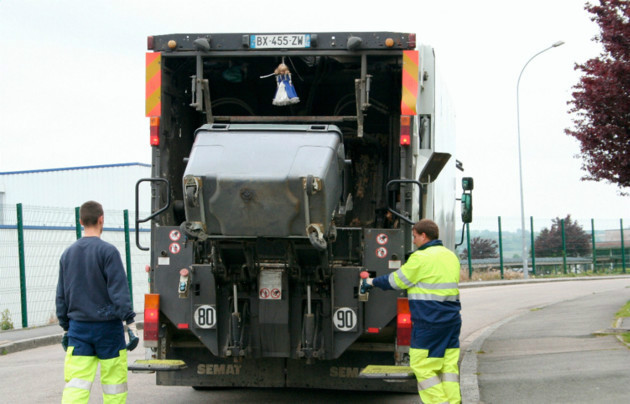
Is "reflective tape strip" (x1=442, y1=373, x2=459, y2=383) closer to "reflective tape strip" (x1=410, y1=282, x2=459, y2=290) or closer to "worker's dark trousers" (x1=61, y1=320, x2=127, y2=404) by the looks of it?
"reflective tape strip" (x1=410, y1=282, x2=459, y2=290)

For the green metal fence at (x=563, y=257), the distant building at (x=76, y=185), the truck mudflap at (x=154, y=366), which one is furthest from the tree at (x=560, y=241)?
the truck mudflap at (x=154, y=366)

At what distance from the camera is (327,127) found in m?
6.80

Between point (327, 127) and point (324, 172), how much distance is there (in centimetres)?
66

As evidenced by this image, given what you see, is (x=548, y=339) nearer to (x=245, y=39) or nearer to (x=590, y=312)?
(x=590, y=312)

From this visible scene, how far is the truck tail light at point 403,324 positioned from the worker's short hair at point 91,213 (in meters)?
2.42

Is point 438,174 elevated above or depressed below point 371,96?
below

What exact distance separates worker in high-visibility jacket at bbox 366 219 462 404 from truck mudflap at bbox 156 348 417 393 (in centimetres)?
70

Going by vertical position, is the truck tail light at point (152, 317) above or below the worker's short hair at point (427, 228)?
below

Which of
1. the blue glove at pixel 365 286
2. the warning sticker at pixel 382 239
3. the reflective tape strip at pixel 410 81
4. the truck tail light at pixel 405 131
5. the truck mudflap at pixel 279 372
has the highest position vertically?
the reflective tape strip at pixel 410 81

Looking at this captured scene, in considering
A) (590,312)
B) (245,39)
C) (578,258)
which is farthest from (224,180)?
(578,258)

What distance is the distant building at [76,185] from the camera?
33719mm

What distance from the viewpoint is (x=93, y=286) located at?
5.90 meters

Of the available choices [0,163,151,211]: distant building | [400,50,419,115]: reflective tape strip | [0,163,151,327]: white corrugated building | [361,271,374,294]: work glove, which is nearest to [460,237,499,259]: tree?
[0,163,151,211]: distant building

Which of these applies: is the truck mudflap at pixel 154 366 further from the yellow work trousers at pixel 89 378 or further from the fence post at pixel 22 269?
the fence post at pixel 22 269
